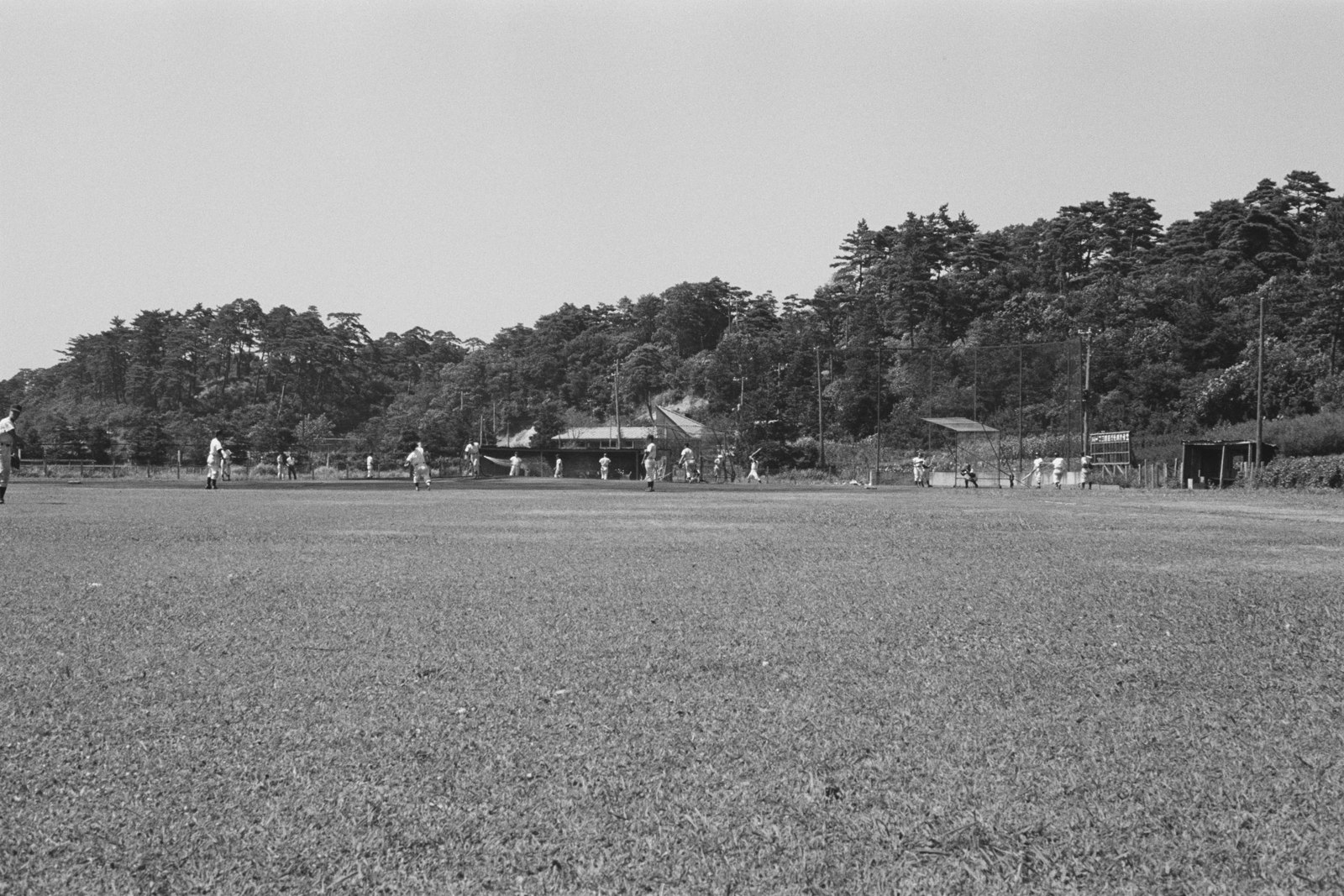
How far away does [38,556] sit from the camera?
A: 10.0m

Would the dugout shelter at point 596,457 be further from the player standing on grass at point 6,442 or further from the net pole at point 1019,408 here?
the player standing on grass at point 6,442

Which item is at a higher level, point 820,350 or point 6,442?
point 820,350

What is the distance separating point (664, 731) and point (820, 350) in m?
70.9

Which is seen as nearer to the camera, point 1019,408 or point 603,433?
point 1019,408

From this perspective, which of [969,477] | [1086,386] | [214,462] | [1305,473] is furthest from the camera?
[1086,386]

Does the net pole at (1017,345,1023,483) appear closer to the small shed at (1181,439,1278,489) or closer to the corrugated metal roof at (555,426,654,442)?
the small shed at (1181,439,1278,489)

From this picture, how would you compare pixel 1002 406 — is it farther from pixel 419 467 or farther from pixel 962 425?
pixel 419 467

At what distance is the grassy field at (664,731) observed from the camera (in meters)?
3.03

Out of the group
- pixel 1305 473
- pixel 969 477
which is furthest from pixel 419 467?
pixel 1305 473

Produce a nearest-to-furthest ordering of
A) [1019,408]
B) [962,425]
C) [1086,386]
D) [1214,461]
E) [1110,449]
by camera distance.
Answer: [1214,461]
[1019,408]
[962,425]
[1110,449]
[1086,386]

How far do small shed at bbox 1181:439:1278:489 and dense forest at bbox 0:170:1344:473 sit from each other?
481 cm

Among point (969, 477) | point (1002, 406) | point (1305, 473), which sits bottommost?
point (969, 477)

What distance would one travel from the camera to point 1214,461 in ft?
147

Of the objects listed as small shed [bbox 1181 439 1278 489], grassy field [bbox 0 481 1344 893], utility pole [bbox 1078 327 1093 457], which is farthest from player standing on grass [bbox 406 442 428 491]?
small shed [bbox 1181 439 1278 489]
